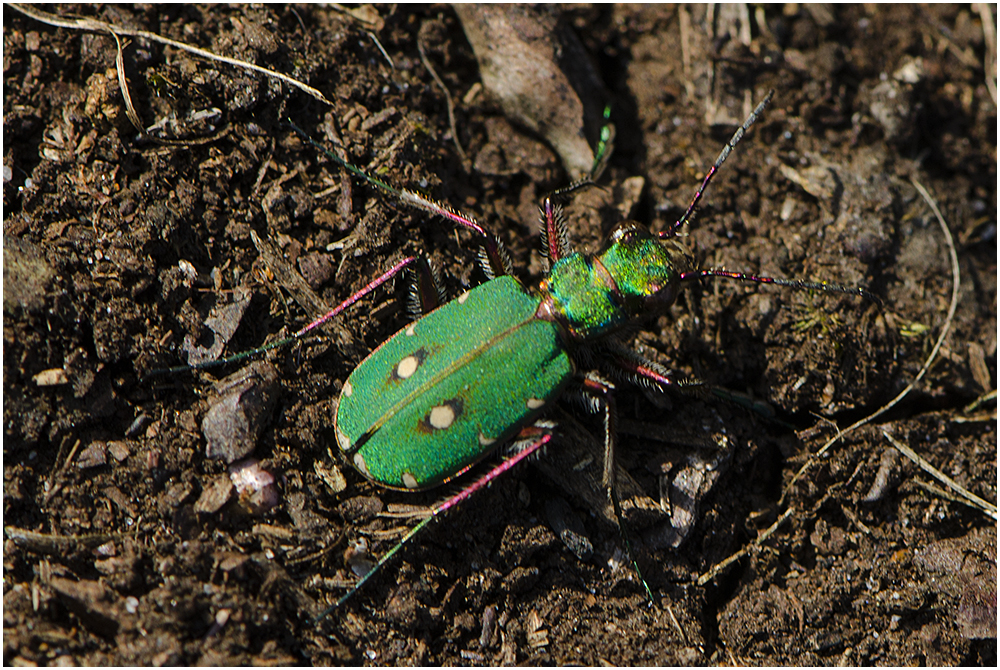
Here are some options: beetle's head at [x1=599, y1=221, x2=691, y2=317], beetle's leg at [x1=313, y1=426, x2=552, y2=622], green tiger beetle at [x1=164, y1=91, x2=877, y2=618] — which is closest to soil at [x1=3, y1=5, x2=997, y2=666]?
beetle's leg at [x1=313, y1=426, x2=552, y2=622]

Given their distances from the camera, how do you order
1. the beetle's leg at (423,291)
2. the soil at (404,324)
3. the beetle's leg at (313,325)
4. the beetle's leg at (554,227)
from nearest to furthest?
1. the soil at (404,324)
2. the beetle's leg at (313,325)
3. the beetle's leg at (423,291)
4. the beetle's leg at (554,227)

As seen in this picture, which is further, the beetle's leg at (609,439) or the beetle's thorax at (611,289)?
the beetle's thorax at (611,289)

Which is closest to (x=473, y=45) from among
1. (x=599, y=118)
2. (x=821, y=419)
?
(x=599, y=118)

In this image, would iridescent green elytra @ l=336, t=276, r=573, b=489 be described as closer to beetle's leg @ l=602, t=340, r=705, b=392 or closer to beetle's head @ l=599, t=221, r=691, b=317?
beetle's leg @ l=602, t=340, r=705, b=392

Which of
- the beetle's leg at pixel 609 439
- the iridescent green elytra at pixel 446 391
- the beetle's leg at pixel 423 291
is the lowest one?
the beetle's leg at pixel 609 439

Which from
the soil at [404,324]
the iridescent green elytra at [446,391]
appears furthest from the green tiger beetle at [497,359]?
the soil at [404,324]

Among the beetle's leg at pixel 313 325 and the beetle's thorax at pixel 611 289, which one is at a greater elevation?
the beetle's leg at pixel 313 325

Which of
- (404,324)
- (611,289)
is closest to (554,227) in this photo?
(611,289)

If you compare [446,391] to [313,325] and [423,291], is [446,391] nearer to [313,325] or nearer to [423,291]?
[423,291]

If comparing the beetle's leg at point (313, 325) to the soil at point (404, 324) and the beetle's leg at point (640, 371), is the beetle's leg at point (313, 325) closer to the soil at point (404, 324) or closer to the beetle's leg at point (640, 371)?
the soil at point (404, 324)
